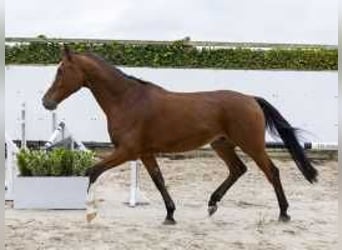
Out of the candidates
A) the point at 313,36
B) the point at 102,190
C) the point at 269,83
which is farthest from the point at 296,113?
the point at 102,190

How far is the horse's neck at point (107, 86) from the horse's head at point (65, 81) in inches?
3.6

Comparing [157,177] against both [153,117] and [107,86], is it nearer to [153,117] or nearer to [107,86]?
[153,117]

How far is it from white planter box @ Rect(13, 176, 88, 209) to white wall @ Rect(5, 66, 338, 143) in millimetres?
4449

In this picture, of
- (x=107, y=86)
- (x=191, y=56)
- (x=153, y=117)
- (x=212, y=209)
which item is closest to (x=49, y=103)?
(x=107, y=86)

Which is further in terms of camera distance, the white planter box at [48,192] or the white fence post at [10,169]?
the white fence post at [10,169]

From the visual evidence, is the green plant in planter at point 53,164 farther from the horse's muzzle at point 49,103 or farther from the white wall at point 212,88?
the white wall at point 212,88

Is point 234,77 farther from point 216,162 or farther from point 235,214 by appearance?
point 235,214

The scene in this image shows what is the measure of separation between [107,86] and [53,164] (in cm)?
95

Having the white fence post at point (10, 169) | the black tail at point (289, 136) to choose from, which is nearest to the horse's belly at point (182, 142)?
the black tail at point (289, 136)

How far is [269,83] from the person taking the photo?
10.1 metres

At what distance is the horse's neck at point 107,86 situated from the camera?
482cm

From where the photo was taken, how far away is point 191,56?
10.2 metres

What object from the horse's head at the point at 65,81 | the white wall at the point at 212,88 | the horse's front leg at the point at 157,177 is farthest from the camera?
the white wall at the point at 212,88

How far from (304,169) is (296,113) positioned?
4949 mm
